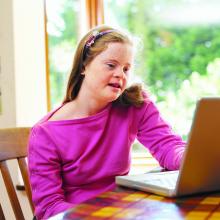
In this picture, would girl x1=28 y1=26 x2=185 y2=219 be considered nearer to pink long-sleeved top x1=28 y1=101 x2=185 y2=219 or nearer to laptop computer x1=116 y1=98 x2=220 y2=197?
pink long-sleeved top x1=28 y1=101 x2=185 y2=219

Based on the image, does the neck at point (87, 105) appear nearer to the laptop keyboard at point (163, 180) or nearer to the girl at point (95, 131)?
the girl at point (95, 131)

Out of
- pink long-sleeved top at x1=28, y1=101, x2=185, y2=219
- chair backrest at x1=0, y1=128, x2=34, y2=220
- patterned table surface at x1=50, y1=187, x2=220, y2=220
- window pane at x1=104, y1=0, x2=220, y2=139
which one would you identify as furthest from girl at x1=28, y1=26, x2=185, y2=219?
window pane at x1=104, y1=0, x2=220, y2=139

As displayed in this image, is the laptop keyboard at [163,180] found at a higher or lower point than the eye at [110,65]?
lower

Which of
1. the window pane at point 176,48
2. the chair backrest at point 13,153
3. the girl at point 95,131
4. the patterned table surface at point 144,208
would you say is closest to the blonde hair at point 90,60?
the girl at point 95,131

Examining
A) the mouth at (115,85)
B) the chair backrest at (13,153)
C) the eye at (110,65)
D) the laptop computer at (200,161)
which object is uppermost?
the eye at (110,65)

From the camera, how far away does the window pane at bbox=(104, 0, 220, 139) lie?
219cm

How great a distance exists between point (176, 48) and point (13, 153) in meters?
1.17

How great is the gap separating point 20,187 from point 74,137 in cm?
86

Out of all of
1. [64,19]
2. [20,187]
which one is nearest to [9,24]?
[64,19]

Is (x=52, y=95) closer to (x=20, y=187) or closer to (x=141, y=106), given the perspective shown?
(x=20, y=187)

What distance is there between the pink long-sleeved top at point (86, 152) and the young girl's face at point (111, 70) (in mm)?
81

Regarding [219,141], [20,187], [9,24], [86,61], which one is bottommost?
[20,187]

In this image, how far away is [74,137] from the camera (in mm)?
1196

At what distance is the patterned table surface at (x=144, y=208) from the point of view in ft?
2.28
